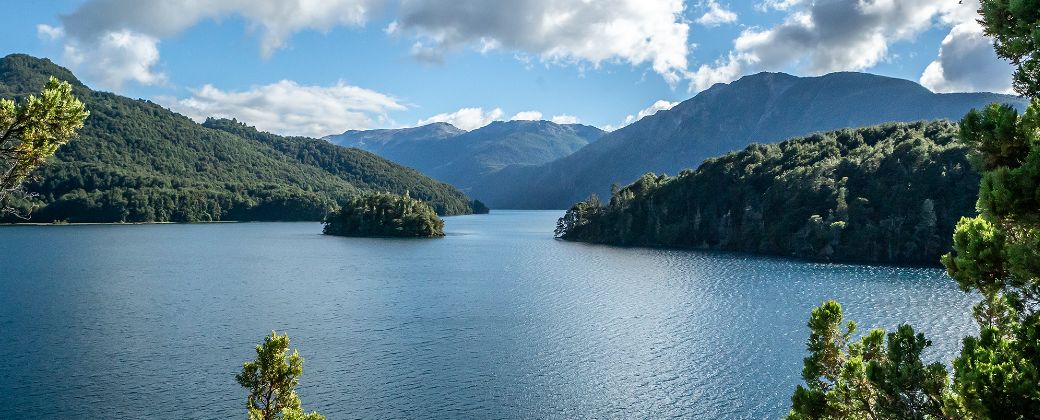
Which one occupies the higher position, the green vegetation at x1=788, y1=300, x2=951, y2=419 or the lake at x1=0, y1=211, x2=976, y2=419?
the green vegetation at x1=788, y1=300, x2=951, y2=419

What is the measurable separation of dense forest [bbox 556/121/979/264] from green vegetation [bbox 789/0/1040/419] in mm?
132176

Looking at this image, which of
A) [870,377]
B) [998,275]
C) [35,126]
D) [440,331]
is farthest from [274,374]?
[440,331]

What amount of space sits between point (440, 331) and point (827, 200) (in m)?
119

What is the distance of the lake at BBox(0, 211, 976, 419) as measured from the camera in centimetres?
4512

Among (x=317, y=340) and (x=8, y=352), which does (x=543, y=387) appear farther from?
(x=8, y=352)

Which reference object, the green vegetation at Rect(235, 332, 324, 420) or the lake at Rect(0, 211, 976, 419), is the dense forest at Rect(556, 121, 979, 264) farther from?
the green vegetation at Rect(235, 332, 324, 420)

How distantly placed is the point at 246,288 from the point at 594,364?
206ft

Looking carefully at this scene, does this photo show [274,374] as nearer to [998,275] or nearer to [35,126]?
[35,126]

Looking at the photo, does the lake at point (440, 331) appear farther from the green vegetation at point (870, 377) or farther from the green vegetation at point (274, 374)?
the green vegetation at point (870, 377)

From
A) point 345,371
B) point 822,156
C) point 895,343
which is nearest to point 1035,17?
point 895,343

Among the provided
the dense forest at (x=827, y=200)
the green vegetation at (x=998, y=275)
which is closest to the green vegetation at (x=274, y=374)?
the green vegetation at (x=998, y=275)

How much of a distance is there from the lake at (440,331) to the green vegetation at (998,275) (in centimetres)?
2961

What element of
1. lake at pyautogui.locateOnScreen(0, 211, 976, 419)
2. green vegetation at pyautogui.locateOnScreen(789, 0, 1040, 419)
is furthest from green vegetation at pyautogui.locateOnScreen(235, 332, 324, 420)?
lake at pyautogui.locateOnScreen(0, 211, 976, 419)

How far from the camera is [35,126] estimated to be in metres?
13.6
